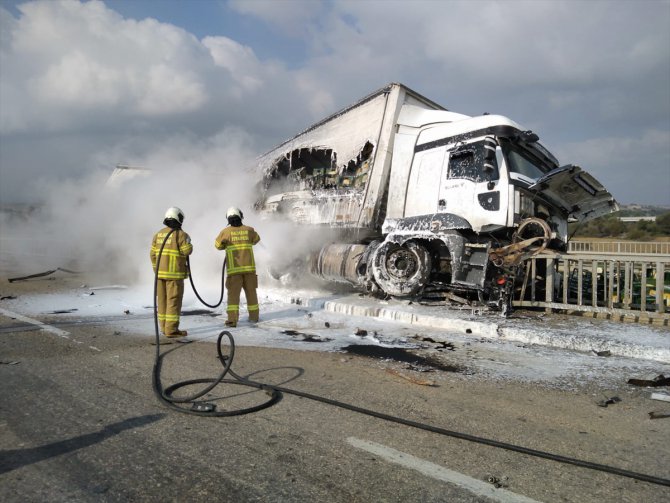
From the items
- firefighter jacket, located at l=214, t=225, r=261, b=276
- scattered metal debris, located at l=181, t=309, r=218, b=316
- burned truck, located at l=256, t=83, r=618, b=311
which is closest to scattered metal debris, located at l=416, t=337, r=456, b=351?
burned truck, located at l=256, t=83, r=618, b=311

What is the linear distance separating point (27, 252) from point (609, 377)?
21097mm

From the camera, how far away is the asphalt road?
7.09 ft

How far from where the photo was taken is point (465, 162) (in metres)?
6.86

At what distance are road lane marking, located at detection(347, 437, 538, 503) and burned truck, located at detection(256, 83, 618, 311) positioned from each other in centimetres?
416

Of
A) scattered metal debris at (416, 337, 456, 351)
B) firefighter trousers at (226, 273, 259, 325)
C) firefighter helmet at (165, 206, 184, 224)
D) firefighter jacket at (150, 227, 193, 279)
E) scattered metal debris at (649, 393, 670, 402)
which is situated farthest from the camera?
firefighter trousers at (226, 273, 259, 325)

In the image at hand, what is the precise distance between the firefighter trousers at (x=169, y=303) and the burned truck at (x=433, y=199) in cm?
311

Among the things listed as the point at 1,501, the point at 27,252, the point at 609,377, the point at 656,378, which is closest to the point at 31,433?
the point at 1,501

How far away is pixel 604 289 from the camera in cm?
700

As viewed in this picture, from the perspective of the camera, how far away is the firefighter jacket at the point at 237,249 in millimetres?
6375

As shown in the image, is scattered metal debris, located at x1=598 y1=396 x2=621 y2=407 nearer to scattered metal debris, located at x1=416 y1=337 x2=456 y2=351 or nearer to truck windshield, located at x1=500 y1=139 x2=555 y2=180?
scattered metal debris, located at x1=416 y1=337 x2=456 y2=351

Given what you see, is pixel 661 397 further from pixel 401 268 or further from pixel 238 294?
pixel 238 294

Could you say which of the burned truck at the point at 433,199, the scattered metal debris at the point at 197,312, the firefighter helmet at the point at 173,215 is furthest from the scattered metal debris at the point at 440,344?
the firefighter helmet at the point at 173,215

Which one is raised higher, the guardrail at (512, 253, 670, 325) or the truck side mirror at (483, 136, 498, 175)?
the truck side mirror at (483, 136, 498, 175)

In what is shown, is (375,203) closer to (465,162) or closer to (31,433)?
(465,162)
